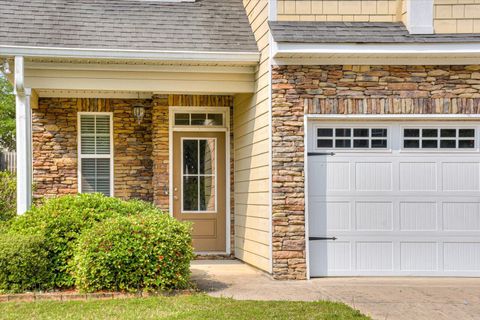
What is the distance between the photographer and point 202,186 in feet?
39.3

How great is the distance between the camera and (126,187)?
12.0 metres

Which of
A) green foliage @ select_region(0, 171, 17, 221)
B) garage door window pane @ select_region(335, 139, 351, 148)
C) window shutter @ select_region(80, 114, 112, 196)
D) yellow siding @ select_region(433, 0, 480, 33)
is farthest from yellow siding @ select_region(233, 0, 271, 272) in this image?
green foliage @ select_region(0, 171, 17, 221)

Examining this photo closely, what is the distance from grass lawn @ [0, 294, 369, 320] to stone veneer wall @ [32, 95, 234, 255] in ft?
14.3

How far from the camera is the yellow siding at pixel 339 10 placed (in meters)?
9.61

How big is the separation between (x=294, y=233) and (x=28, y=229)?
3.56m

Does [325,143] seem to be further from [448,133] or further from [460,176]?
[460,176]

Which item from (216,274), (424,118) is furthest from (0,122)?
(424,118)

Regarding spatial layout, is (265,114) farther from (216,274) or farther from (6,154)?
(6,154)

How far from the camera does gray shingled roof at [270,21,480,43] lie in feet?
29.9

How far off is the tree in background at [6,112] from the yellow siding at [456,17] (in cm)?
1996

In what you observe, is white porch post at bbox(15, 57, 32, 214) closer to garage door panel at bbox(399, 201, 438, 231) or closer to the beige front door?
the beige front door

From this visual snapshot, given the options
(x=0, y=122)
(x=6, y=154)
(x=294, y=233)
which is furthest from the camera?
(x=0, y=122)

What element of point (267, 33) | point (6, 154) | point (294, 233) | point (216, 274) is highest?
point (267, 33)

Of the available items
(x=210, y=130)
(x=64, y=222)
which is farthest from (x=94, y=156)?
(x=64, y=222)
